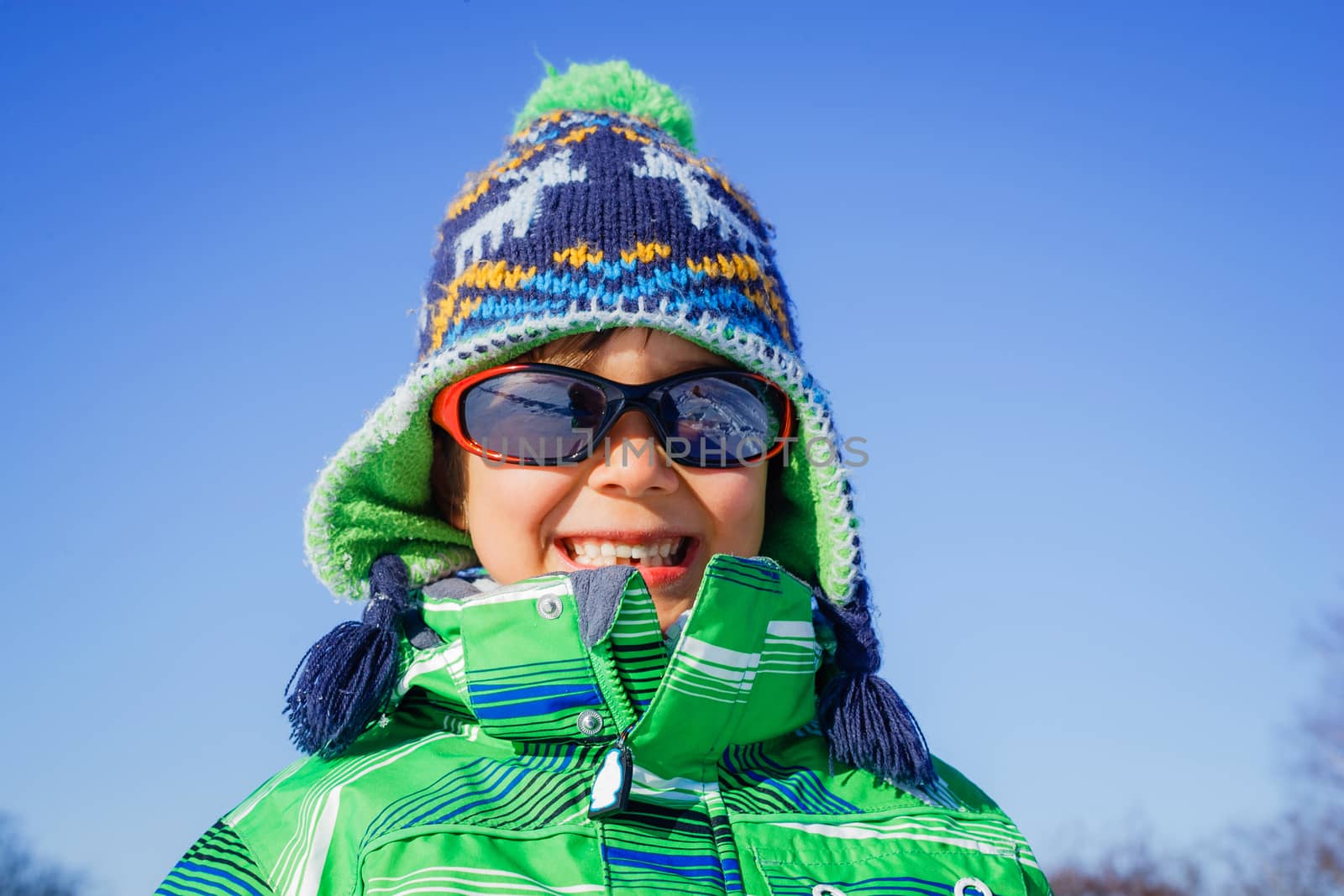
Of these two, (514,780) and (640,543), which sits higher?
(640,543)

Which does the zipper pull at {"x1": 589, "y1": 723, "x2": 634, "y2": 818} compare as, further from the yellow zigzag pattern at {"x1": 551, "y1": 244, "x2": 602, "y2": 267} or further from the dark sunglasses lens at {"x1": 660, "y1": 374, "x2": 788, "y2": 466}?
the yellow zigzag pattern at {"x1": 551, "y1": 244, "x2": 602, "y2": 267}

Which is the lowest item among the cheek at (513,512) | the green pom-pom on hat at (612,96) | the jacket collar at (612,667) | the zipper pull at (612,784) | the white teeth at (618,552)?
the zipper pull at (612,784)

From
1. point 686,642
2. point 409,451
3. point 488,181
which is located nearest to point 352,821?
point 686,642

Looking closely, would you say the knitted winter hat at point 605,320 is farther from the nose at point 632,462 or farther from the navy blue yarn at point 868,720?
the nose at point 632,462

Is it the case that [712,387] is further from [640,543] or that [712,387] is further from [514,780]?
[514,780]

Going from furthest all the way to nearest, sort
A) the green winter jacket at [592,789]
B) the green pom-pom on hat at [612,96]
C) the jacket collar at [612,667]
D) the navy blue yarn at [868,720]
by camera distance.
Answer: the green pom-pom on hat at [612,96], the navy blue yarn at [868,720], the jacket collar at [612,667], the green winter jacket at [592,789]

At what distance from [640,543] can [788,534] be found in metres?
0.54

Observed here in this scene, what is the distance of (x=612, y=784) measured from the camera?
6.40 feet

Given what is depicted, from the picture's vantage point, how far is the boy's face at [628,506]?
2.34m

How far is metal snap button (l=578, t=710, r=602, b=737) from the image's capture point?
6.69 feet

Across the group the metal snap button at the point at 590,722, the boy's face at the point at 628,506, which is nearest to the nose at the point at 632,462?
the boy's face at the point at 628,506

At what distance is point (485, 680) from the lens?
2.05 metres

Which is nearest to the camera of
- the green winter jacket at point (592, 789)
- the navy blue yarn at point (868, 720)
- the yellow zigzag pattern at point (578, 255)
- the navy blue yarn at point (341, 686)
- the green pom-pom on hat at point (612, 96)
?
the green winter jacket at point (592, 789)

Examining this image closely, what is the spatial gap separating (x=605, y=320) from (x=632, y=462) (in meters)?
0.28
